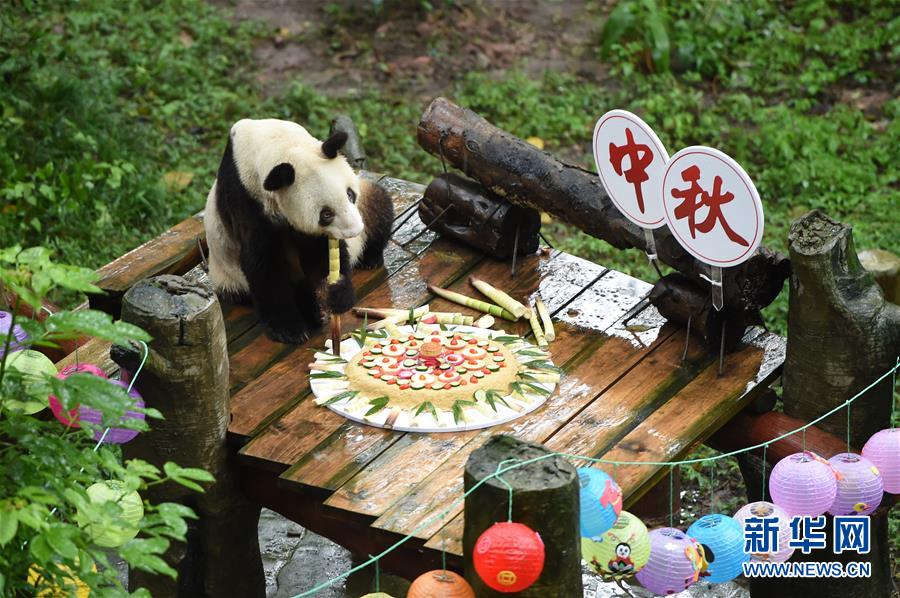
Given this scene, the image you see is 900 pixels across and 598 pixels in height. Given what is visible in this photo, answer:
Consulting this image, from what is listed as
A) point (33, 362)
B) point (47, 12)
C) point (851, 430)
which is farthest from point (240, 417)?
point (47, 12)

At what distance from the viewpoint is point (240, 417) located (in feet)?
14.6

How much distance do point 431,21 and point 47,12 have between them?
271cm

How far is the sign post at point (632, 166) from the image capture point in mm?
4383

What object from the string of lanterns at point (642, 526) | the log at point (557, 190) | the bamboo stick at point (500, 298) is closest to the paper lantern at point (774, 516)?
the string of lanterns at point (642, 526)

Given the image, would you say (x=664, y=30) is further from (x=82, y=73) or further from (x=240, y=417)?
(x=240, y=417)

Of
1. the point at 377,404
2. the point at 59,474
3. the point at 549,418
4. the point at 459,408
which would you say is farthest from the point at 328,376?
the point at 59,474

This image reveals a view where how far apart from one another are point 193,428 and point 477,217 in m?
1.65

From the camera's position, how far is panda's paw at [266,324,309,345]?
492 cm

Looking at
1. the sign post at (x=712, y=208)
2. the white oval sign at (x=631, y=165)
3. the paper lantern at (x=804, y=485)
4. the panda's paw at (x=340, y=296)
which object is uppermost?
the white oval sign at (x=631, y=165)

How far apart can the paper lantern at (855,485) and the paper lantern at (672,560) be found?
650 mm

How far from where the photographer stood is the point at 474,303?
5094mm

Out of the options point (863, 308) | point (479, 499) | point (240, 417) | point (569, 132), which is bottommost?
point (479, 499)

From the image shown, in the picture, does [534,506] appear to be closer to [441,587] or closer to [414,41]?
[441,587]

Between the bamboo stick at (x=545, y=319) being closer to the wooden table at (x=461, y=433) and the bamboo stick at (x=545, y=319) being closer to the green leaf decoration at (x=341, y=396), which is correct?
the wooden table at (x=461, y=433)
